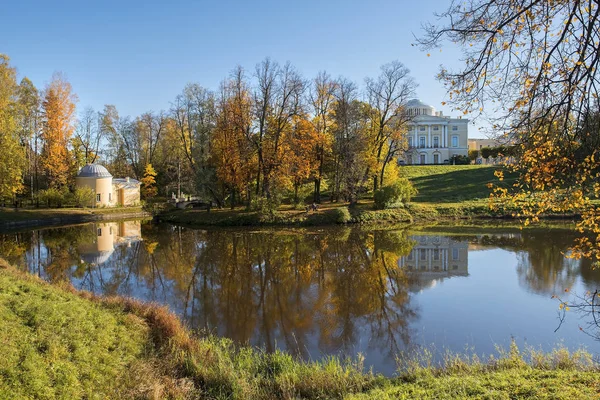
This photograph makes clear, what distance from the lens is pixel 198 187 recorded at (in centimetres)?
2942

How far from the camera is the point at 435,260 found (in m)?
15.3

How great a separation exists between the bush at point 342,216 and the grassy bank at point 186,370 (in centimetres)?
1974

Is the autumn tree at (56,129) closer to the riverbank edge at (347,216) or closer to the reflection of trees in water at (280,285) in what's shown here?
the riverbank edge at (347,216)

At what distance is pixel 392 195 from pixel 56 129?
29.4m

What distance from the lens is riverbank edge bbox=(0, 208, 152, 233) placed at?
87.2ft

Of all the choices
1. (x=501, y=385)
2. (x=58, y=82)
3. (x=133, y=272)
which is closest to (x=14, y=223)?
(x=58, y=82)

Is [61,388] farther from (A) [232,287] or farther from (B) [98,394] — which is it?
(A) [232,287]

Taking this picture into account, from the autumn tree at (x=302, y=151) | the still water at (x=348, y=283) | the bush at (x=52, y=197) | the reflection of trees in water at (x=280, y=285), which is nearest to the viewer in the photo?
the still water at (x=348, y=283)

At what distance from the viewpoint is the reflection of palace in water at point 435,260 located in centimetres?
1293

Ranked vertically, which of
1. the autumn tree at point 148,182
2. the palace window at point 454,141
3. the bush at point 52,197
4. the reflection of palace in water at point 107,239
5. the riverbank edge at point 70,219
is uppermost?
the palace window at point 454,141

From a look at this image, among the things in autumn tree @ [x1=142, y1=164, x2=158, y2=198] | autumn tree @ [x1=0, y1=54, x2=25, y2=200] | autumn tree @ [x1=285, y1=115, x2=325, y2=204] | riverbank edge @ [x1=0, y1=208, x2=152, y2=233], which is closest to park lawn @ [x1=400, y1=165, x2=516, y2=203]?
autumn tree @ [x1=285, y1=115, x2=325, y2=204]

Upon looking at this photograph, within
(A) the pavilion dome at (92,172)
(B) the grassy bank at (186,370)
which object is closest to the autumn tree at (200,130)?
(A) the pavilion dome at (92,172)

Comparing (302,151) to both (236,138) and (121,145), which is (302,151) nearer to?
(236,138)

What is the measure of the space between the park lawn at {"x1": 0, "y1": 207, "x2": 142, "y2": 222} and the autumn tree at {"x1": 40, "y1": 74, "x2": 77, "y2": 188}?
4.20 meters
